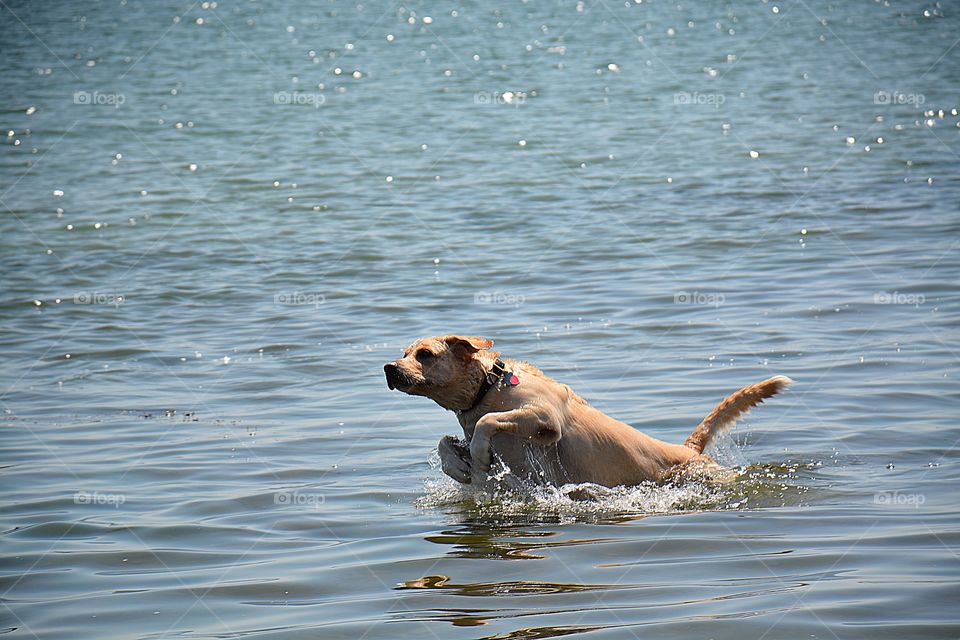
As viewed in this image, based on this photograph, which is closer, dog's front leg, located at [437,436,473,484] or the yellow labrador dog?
the yellow labrador dog

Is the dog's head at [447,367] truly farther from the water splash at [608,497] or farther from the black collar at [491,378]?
the water splash at [608,497]

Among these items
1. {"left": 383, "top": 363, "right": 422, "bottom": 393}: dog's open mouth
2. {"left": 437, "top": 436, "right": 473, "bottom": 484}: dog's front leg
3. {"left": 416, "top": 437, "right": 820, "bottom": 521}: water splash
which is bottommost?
{"left": 416, "top": 437, "right": 820, "bottom": 521}: water splash

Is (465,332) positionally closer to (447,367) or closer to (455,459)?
(455,459)

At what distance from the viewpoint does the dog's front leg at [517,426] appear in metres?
7.86

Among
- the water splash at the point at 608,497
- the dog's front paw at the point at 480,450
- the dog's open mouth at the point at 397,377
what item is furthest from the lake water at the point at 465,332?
the dog's open mouth at the point at 397,377

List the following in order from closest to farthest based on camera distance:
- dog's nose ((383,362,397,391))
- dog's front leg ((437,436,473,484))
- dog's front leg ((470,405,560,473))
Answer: dog's nose ((383,362,397,391)) → dog's front leg ((470,405,560,473)) → dog's front leg ((437,436,473,484))

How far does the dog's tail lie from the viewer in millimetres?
8578

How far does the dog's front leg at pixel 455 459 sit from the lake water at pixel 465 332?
232 mm

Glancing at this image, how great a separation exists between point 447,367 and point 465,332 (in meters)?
4.86

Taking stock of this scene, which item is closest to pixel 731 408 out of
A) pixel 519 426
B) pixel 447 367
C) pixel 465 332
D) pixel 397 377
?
pixel 519 426

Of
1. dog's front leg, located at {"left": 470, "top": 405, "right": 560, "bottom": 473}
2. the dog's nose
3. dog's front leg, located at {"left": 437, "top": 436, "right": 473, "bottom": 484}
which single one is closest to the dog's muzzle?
the dog's nose

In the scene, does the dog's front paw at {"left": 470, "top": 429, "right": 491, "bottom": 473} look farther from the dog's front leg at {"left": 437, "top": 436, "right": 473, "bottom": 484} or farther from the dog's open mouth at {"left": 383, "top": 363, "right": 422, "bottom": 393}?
the dog's open mouth at {"left": 383, "top": 363, "right": 422, "bottom": 393}

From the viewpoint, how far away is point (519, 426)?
310 inches

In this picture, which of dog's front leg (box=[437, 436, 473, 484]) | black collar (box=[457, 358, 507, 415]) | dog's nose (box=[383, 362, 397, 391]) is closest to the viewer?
dog's nose (box=[383, 362, 397, 391])
